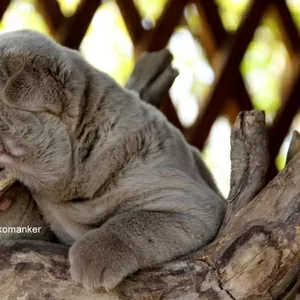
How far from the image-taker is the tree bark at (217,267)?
2.18 ft

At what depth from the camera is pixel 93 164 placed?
741 mm

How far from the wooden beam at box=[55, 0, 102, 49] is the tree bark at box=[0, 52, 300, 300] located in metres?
0.86

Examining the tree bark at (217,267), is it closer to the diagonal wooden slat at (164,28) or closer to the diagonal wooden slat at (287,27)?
the diagonal wooden slat at (164,28)

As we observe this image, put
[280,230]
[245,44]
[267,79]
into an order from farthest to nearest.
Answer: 1. [267,79]
2. [245,44]
3. [280,230]

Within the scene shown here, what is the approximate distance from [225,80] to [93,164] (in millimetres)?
1042

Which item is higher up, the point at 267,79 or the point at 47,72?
the point at 47,72

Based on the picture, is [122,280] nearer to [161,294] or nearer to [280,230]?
[161,294]

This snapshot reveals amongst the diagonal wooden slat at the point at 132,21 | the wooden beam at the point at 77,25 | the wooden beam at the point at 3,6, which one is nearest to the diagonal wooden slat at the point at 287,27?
the diagonal wooden slat at the point at 132,21

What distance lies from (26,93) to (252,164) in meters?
0.26

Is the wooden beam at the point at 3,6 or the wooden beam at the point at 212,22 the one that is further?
the wooden beam at the point at 212,22

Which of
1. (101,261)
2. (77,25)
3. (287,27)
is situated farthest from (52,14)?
(101,261)

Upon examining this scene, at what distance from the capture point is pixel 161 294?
667mm

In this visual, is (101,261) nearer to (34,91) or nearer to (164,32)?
(34,91)

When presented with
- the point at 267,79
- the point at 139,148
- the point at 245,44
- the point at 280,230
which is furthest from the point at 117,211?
the point at 267,79
